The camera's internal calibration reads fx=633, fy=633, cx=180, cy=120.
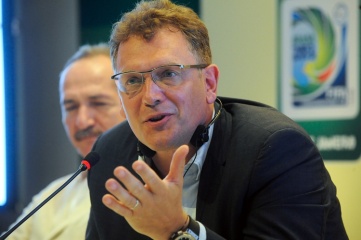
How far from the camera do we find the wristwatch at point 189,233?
4.89 feet

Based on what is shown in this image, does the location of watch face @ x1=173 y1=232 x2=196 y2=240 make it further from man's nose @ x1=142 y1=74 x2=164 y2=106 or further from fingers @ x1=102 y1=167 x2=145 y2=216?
man's nose @ x1=142 y1=74 x2=164 y2=106

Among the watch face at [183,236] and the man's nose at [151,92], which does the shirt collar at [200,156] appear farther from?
the watch face at [183,236]

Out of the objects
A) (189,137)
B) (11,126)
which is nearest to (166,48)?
(189,137)

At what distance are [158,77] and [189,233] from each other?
1.61 ft

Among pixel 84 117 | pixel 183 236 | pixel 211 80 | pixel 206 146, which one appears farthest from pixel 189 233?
pixel 84 117

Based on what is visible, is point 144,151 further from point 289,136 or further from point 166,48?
point 289,136

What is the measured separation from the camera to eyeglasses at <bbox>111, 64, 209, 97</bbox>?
178 cm

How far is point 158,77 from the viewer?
179cm

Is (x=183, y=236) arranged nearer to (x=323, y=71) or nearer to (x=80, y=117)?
(x=80, y=117)

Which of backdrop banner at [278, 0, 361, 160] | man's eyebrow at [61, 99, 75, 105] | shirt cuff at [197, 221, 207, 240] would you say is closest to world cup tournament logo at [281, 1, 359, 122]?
backdrop banner at [278, 0, 361, 160]

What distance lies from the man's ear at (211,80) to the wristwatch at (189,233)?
0.49m

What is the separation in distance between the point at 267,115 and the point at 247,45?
1.50 meters

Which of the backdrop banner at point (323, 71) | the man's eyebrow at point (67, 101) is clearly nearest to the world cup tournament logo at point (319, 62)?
the backdrop banner at point (323, 71)

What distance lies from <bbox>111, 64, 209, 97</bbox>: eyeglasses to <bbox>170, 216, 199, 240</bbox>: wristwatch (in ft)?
1.44
